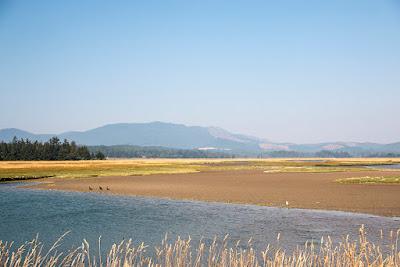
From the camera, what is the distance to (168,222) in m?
25.9

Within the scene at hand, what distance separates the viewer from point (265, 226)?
959 inches

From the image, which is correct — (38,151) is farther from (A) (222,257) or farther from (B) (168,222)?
(A) (222,257)

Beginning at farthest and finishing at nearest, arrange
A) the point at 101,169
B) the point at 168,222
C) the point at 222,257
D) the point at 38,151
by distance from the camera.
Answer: the point at 38,151 → the point at 101,169 → the point at 168,222 → the point at 222,257

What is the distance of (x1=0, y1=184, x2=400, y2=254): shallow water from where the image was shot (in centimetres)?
2152

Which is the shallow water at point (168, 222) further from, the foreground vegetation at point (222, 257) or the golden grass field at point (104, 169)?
the golden grass field at point (104, 169)

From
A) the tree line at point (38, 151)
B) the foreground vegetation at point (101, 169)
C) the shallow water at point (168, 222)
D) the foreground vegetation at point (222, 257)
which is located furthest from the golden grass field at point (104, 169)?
the foreground vegetation at point (222, 257)

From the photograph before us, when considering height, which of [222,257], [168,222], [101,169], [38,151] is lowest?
[168,222]

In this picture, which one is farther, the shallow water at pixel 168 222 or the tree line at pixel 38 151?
the tree line at pixel 38 151

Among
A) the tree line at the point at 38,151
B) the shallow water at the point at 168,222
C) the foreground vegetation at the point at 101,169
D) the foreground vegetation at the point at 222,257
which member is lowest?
the shallow water at the point at 168,222

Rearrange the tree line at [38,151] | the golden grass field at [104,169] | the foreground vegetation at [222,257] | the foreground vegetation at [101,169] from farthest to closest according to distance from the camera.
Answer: the tree line at [38,151] → the golden grass field at [104,169] → the foreground vegetation at [101,169] → the foreground vegetation at [222,257]

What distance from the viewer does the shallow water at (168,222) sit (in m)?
21.5

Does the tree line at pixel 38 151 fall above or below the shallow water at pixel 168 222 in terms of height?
above

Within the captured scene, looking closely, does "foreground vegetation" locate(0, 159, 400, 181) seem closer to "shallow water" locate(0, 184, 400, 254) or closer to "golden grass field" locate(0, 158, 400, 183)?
"golden grass field" locate(0, 158, 400, 183)

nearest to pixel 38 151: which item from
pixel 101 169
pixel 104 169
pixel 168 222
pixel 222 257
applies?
pixel 101 169
